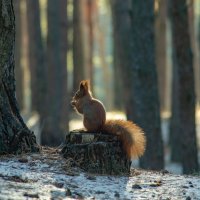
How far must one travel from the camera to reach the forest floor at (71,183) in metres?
7.07

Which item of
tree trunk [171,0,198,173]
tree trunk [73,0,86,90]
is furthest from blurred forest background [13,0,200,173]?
tree trunk [73,0,86,90]

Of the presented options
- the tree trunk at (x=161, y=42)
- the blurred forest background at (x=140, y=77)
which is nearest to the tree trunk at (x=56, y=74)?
the blurred forest background at (x=140, y=77)

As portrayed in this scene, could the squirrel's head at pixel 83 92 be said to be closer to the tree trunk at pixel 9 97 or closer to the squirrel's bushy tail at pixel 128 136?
the squirrel's bushy tail at pixel 128 136

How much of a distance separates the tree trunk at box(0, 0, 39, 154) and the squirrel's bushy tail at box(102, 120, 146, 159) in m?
1.11

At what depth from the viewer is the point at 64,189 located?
286 inches

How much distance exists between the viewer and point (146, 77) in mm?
13359

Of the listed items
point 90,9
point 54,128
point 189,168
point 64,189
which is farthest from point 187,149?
point 90,9

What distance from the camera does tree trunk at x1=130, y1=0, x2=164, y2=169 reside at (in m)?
13.4

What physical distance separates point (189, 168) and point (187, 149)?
44 centimetres

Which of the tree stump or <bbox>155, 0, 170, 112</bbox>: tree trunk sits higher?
<bbox>155, 0, 170, 112</bbox>: tree trunk

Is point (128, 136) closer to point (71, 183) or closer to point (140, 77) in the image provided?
point (71, 183)

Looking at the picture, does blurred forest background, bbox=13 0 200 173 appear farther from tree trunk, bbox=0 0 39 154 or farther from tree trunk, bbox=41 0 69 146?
tree trunk, bbox=0 0 39 154

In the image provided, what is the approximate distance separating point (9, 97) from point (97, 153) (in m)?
1.43

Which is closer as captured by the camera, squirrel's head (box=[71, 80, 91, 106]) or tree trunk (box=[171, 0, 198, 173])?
squirrel's head (box=[71, 80, 91, 106])
